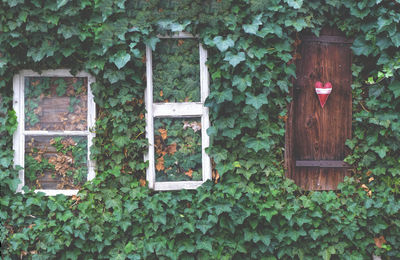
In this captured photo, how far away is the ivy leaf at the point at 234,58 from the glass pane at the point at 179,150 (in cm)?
71

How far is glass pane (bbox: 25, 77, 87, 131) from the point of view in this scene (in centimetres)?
410

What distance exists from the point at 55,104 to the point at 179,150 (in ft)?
4.67

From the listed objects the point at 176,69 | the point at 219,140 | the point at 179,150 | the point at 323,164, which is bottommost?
the point at 323,164

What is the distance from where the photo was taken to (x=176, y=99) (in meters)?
4.03

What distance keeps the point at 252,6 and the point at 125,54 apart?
1.35m

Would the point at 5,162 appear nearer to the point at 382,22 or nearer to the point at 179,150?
the point at 179,150

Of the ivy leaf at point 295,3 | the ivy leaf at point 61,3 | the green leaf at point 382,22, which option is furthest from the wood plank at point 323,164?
the ivy leaf at point 61,3

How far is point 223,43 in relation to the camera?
3768mm

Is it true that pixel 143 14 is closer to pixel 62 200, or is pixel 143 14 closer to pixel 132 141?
pixel 132 141

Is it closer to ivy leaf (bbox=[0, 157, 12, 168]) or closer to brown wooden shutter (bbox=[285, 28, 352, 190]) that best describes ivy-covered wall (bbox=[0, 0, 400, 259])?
ivy leaf (bbox=[0, 157, 12, 168])

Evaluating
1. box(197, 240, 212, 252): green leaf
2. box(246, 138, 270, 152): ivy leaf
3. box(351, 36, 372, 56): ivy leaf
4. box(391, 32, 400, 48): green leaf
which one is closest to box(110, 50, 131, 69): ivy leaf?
box(246, 138, 270, 152): ivy leaf

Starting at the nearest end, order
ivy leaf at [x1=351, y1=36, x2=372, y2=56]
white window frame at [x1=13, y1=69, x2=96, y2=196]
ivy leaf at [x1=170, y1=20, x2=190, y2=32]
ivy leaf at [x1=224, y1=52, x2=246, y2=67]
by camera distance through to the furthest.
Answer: ivy leaf at [x1=224, y1=52, x2=246, y2=67]
ivy leaf at [x1=170, y1=20, x2=190, y2=32]
ivy leaf at [x1=351, y1=36, x2=372, y2=56]
white window frame at [x1=13, y1=69, x2=96, y2=196]

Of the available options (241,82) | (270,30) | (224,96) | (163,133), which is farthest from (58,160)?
(270,30)

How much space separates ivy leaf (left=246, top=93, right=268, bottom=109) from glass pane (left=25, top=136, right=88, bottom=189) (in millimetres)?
1787
